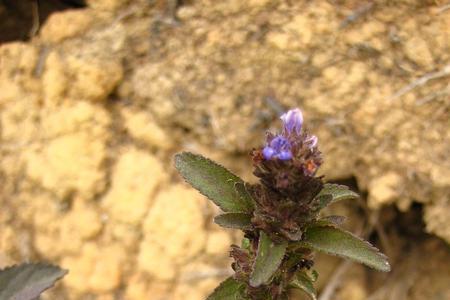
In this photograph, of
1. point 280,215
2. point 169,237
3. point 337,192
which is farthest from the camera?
point 169,237

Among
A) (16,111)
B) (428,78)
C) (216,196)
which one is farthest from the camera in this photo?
(16,111)

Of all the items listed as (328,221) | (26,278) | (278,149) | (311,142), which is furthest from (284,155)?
(26,278)

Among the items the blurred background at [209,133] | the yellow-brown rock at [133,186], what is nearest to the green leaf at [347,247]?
the blurred background at [209,133]

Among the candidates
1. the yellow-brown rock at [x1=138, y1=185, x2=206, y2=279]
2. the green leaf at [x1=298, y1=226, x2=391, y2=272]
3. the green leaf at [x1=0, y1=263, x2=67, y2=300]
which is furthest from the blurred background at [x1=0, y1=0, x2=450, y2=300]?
the green leaf at [x1=298, y1=226, x2=391, y2=272]

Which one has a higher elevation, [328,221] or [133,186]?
[328,221]

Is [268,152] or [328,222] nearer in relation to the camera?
[268,152]

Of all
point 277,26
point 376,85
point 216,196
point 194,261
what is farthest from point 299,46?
point 216,196

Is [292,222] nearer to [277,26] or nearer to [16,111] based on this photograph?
[277,26]

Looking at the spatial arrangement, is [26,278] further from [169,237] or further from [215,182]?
[215,182]
